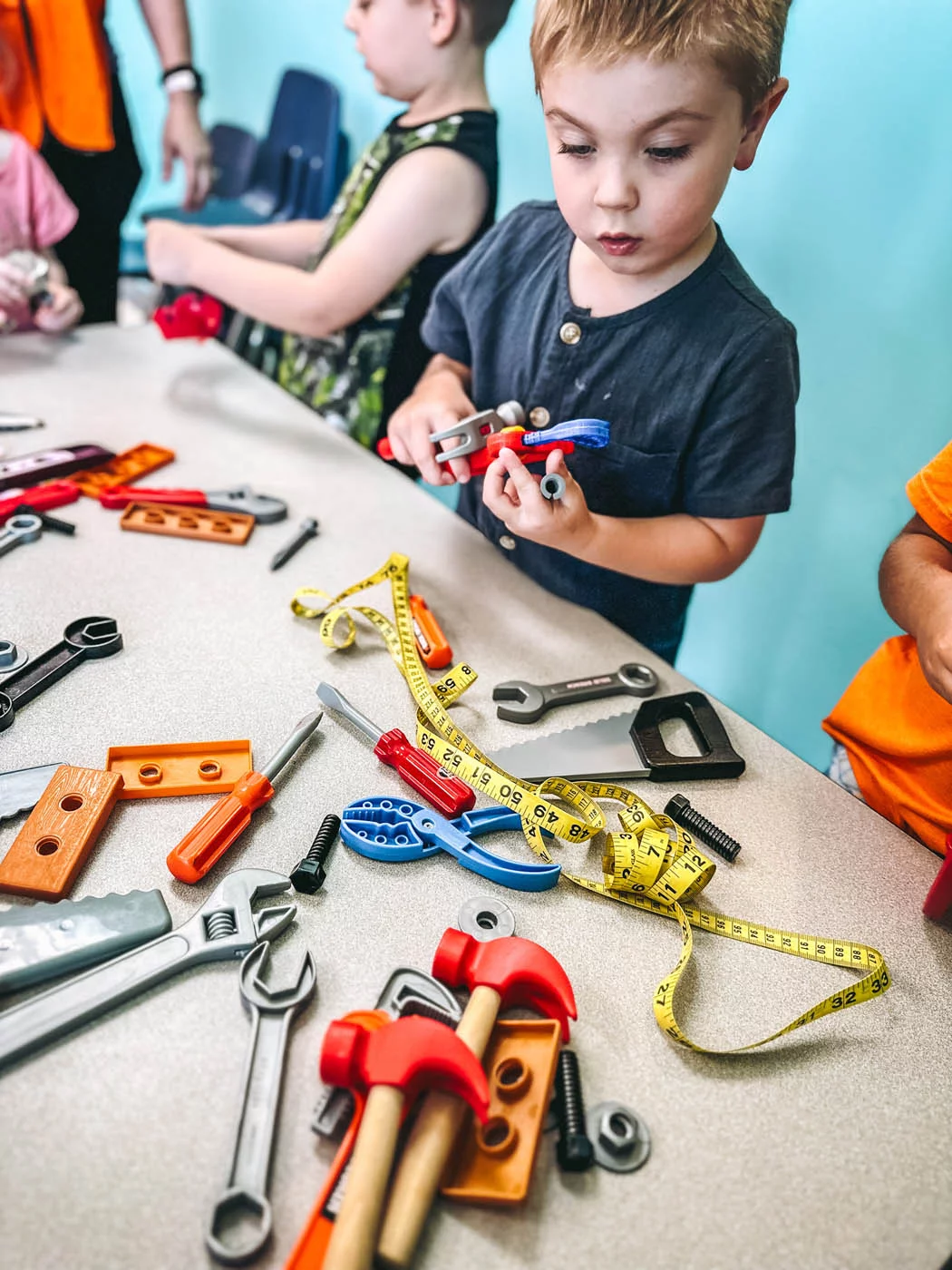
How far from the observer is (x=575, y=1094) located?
520 mm

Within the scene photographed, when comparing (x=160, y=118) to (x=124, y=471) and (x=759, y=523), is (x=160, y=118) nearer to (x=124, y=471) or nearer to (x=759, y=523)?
(x=124, y=471)

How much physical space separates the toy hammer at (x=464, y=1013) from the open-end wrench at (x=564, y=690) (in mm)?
246

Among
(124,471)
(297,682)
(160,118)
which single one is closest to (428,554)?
(297,682)

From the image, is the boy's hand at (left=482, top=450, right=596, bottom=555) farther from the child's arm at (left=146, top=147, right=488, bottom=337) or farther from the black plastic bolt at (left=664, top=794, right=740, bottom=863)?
the child's arm at (left=146, top=147, right=488, bottom=337)

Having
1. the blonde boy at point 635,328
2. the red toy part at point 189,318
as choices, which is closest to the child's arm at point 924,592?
the blonde boy at point 635,328

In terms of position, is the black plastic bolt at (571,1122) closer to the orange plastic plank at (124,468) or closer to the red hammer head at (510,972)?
the red hammer head at (510,972)

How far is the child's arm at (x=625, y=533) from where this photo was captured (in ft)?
2.74

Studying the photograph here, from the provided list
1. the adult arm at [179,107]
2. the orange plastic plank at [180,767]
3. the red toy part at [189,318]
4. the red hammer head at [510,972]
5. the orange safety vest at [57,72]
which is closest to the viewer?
the red hammer head at [510,972]

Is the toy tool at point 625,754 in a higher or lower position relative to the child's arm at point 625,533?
lower

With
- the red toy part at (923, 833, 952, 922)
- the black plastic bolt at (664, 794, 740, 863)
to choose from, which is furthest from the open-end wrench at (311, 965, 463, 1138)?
the red toy part at (923, 833, 952, 922)

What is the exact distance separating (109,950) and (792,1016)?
1.46 ft

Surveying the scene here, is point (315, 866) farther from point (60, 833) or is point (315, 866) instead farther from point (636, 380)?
Answer: point (636, 380)

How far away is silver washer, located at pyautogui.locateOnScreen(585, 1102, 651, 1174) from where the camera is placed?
50cm

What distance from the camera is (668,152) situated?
0.77 metres
